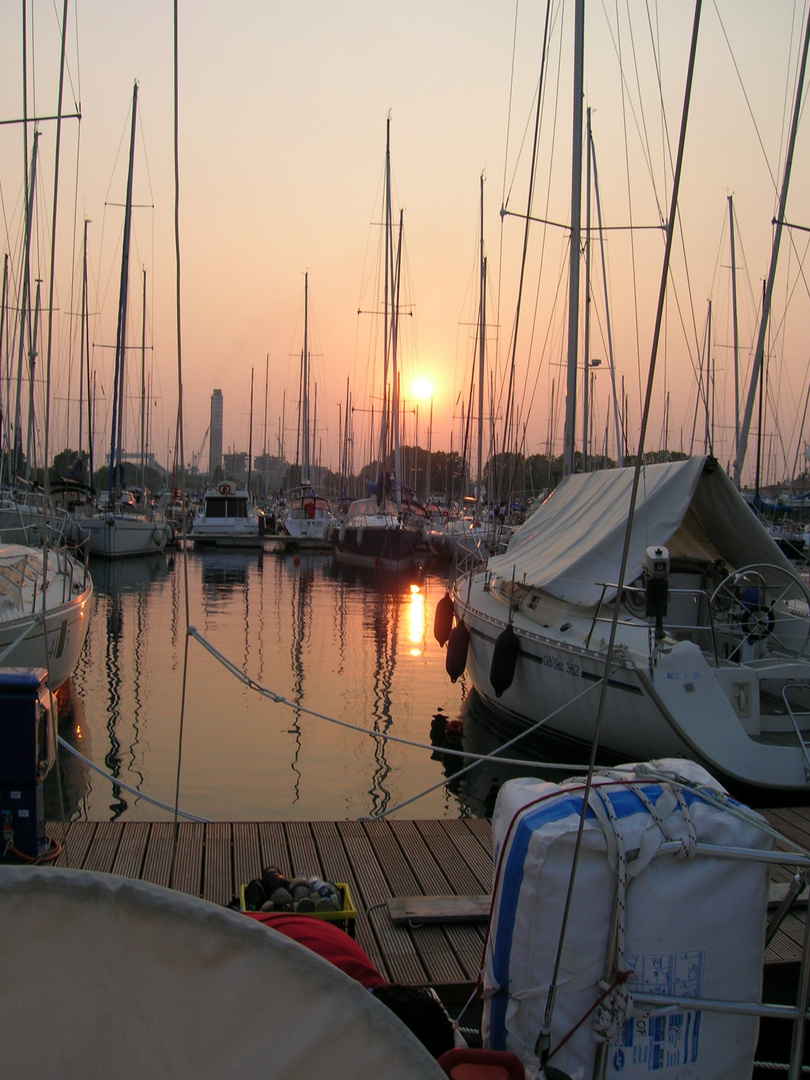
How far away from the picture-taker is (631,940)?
2.75 meters

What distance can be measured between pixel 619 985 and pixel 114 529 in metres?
34.0

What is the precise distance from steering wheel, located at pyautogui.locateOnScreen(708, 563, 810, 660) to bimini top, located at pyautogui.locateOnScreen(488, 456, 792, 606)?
267 mm

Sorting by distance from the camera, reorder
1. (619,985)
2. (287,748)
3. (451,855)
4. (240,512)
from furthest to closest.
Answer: (240,512), (287,748), (451,855), (619,985)

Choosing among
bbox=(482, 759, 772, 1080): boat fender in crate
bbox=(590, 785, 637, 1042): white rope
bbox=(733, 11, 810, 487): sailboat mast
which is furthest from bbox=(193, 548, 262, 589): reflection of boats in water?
bbox=(590, 785, 637, 1042): white rope

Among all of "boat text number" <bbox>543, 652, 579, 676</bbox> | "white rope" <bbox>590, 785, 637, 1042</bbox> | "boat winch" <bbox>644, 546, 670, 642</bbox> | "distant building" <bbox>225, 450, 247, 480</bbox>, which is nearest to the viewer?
"white rope" <bbox>590, 785, 637, 1042</bbox>

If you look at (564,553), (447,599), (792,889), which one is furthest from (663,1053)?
(447,599)

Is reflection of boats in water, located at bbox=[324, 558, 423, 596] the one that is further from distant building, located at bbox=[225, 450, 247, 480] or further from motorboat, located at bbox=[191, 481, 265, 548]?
distant building, located at bbox=[225, 450, 247, 480]

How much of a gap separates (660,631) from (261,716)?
6375 mm

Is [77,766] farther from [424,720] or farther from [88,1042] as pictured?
[88,1042]

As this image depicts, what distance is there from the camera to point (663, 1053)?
2.75m

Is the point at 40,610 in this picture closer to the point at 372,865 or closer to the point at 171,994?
the point at 372,865

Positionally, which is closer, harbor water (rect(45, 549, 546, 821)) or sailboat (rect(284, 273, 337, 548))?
harbor water (rect(45, 549, 546, 821))

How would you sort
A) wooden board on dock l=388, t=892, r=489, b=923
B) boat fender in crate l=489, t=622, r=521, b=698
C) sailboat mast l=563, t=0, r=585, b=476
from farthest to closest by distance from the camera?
sailboat mast l=563, t=0, r=585, b=476 < boat fender in crate l=489, t=622, r=521, b=698 < wooden board on dock l=388, t=892, r=489, b=923

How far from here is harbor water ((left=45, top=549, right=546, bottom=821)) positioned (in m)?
8.83
